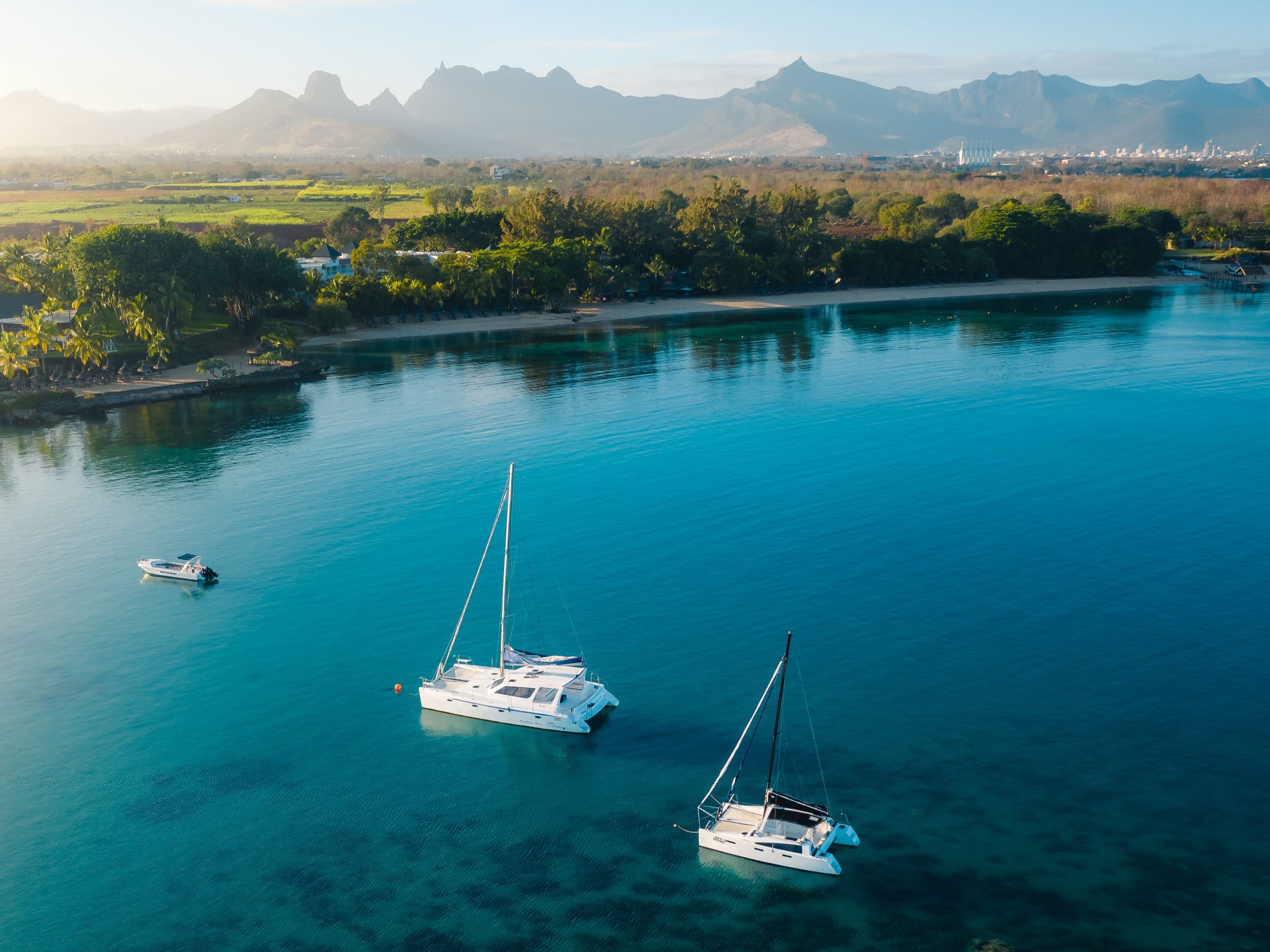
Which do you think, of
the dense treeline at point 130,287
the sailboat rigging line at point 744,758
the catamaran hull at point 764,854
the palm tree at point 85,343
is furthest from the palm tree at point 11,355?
the catamaran hull at point 764,854

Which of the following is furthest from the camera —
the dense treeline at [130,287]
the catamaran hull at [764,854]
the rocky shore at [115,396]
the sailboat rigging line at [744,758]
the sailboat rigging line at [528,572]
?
the dense treeline at [130,287]

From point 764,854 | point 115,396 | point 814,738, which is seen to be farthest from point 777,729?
point 115,396

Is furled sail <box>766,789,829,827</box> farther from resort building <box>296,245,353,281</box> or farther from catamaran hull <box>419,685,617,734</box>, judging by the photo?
resort building <box>296,245,353,281</box>

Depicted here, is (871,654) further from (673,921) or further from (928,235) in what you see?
(928,235)

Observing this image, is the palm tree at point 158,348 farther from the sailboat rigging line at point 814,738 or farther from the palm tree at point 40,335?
the sailboat rigging line at point 814,738

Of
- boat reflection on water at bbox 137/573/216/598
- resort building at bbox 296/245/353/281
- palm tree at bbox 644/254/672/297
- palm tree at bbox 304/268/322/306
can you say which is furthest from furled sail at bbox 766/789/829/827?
palm tree at bbox 644/254/672/297

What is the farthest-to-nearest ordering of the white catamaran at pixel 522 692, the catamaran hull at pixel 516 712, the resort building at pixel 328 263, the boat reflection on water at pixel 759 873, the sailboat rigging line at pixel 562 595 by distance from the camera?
the resort building at pixel 328 263 < the sailboat rigging line at pixel 562 595 < the white catamaran at pixel 522 692 < the catamaran hull at pixel 516 712 < the boat reflection on water at pixel 759 873
